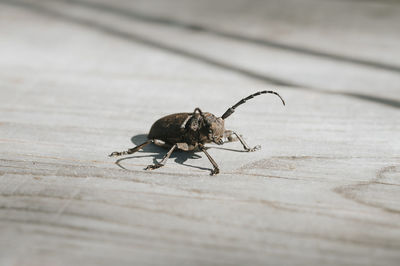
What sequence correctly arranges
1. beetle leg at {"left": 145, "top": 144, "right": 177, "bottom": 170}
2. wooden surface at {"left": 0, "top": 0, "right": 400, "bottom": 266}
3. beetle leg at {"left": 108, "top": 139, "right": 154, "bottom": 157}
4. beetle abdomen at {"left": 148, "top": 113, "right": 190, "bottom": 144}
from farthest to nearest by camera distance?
beetle abdomen at {"left": 148, "top": 113, "right": 190, "bottom": 144} → beetle leg at {"left": 108, "top": 139, "right": 154, "bottom": 157} → beetle leg at {"left": 145, "top": 144, "right": 177, "bottom": 170} → wooden surface at {"left": 0, "top": 0, "right": 400, "bottom": 266}

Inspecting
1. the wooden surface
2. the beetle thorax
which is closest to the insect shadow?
the wooden surface

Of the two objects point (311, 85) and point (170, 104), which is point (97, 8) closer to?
point (170, 104)

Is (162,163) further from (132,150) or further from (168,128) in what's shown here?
(168,128)

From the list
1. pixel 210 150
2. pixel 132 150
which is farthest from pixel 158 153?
pixel 210 150

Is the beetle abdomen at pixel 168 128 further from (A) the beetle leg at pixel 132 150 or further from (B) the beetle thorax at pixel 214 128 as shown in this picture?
(B) the beetle thorax at pixel 214 128

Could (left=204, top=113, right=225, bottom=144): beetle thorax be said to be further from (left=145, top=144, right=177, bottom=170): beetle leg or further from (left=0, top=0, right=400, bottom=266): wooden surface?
(left=145, top=144, right=177, bottom=170): beetle leg

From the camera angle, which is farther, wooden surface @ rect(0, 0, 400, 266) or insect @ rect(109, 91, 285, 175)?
insect @ rect(109, 91, 285, 175)

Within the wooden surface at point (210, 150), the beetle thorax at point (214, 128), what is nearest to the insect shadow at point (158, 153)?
the wooden surface at point (210, 150)
